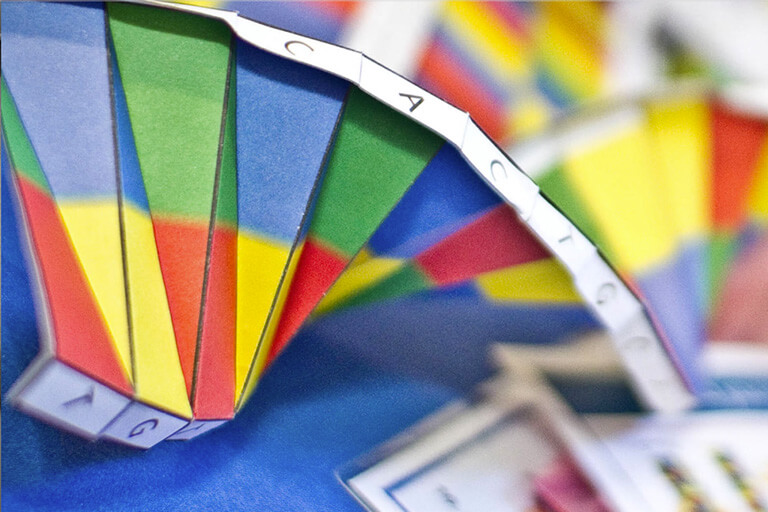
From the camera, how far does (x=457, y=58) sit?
2.89 ft

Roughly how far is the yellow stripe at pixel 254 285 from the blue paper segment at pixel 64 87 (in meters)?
0.11

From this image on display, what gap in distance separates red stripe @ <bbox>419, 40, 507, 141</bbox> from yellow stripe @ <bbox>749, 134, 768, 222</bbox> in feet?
1.10

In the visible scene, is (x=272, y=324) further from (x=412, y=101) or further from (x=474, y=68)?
(x=474, y=68)

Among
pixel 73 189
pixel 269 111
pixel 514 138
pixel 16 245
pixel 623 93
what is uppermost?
pixel 623 93

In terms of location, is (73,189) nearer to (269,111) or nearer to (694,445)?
(269,111)

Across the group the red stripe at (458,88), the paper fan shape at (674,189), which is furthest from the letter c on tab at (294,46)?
the paper fan shape at (674,189)

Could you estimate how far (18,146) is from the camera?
576 millimetres

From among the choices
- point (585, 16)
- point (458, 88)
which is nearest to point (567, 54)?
point (585, 16)

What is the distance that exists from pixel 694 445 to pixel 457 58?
477mm

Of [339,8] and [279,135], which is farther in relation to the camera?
[339,8]

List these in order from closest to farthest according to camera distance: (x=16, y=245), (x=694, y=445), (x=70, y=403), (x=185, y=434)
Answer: (x=70, y=403) < (x=185, y=434) < (x=16, y=245) < (x=694, y=445)

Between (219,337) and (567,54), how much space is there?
1.97ft

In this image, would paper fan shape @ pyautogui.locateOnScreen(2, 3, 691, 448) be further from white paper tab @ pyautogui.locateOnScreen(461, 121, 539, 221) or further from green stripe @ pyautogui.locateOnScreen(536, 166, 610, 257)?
green stripe @ pyautogui.locateOnScreen(536, 166, 610, 257)

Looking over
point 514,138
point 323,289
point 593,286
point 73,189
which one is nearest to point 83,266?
point 73,189
